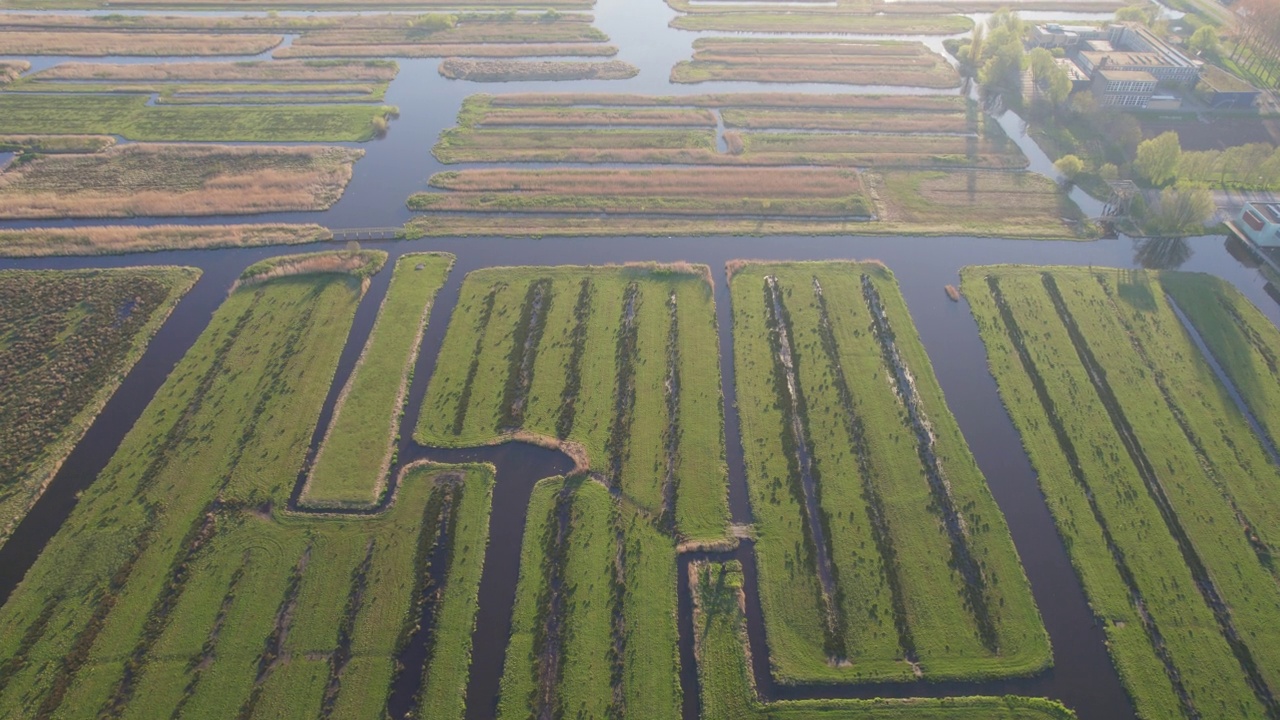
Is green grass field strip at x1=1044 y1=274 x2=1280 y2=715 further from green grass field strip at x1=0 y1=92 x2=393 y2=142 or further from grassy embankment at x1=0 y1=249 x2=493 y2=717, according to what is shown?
green grass field strip at x1=0 y1=92 x2=393 y2=142

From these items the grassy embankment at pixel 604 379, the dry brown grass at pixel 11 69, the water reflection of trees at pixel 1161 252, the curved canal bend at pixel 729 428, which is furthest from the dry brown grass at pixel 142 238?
the water reflection of trees at pixel 1161 252

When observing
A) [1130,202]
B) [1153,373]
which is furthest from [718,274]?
[1130,202]

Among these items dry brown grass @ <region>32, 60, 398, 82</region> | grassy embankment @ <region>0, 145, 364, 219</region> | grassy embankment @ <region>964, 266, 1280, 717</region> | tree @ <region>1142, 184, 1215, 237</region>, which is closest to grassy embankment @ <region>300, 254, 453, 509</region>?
grassy embankment @ <region>0, 145, 364, 219</region>

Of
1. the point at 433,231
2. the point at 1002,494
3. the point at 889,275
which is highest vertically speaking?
the point at 433,231

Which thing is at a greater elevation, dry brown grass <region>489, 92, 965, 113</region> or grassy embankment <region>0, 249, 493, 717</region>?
dry brown grass <region>489, 92, 965, 113</region>

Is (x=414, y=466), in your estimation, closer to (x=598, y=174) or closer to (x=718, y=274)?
(x=718, y=274)

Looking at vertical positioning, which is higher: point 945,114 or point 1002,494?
point 945,114

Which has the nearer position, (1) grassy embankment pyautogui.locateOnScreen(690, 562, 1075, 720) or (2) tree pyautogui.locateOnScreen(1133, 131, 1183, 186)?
(1) grassy embankment pyautogui.locateOnScreen(690, 562, 1075, 720)
